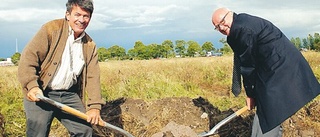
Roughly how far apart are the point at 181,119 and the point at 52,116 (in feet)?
7.58

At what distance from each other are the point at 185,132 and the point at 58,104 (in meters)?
1.60

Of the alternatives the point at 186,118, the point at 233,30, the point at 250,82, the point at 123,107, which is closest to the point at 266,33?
the point at 233,30

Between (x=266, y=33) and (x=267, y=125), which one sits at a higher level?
(x=266, y=33)

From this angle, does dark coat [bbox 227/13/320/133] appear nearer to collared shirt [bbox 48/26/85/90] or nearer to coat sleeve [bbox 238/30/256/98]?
coat sleeve [bbox 238/30/256/98]

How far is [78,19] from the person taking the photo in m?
3.10

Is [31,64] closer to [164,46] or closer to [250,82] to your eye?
[250,82]

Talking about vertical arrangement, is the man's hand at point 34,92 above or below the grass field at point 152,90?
above

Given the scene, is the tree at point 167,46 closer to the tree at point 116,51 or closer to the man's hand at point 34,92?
the tree at point 116,51

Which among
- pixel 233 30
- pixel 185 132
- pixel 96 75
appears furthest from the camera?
pixel 185 132

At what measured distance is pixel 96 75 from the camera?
350cm

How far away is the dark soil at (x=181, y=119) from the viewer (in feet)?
15.3

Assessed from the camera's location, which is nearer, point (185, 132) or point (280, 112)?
point (280, 112)

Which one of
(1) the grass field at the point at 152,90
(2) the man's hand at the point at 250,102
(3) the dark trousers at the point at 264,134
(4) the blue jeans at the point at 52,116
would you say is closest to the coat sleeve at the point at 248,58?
(2) the man's hand at the point at 250,102

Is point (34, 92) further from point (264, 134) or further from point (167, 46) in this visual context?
point (167, 46)
